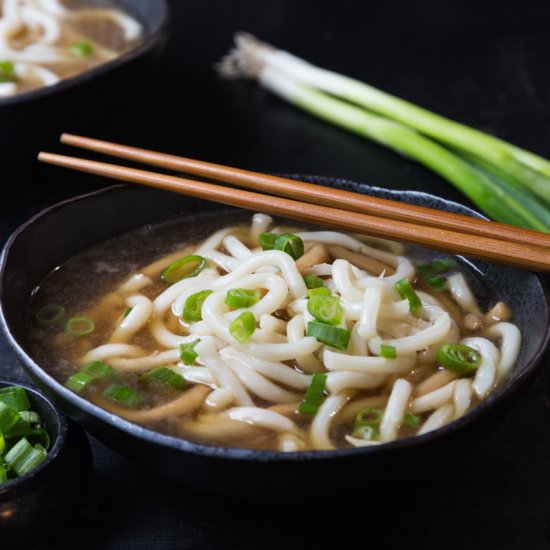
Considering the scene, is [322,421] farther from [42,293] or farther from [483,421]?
[42,293]

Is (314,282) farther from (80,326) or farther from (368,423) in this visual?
(80,326)

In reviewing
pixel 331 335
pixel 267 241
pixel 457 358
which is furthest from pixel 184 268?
pixel 457 358

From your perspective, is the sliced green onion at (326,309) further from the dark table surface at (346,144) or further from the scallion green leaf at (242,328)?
the dark table surface at (346,144)

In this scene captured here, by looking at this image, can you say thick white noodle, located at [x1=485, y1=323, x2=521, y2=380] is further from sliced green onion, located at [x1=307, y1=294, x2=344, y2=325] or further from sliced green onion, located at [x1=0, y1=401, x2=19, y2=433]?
sliced green onion, located at [x1=0, y1=401, x2=19, y2=433]

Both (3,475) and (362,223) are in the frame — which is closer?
(3,475)

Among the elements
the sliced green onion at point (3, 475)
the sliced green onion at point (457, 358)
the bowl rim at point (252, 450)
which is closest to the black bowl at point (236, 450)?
the bowl rim at point (252, 450)

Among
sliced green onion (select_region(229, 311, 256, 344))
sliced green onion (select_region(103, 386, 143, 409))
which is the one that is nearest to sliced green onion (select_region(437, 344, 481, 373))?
sliced green onion (select_region(229, 311, 256, 344))
